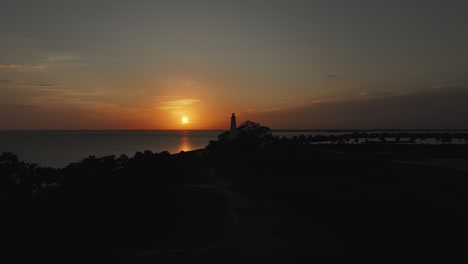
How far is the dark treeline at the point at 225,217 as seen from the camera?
42.1 ft

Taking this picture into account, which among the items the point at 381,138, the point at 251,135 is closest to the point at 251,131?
the point at 251,135

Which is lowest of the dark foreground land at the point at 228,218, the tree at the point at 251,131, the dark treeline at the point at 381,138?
the dark foreground land at the point at 228,218

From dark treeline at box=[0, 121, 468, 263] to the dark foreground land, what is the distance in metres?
0.05

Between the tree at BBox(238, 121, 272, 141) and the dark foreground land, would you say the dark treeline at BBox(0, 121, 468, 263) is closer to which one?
the dark foreground land

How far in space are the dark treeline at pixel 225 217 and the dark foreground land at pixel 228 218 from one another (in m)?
0.05

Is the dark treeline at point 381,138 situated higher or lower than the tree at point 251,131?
lower

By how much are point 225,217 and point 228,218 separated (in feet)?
0.78

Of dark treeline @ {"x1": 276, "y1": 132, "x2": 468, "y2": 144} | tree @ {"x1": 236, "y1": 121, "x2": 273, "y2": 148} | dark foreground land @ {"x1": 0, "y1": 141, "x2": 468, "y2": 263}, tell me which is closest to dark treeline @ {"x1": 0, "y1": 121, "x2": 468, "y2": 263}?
dark foreground land @ {"x1": 0, "y1": 141, "x2": 468, "y2": 263}

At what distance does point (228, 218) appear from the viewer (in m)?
17.6

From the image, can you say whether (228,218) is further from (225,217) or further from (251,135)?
(251,135)

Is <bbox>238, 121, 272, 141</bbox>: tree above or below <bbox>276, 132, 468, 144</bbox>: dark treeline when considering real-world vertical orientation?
above

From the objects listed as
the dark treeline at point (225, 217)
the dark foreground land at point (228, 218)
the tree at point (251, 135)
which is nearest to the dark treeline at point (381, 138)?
the tree at point (251, 135)

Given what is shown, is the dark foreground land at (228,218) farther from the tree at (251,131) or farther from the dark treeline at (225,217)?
the tree at (251,131)

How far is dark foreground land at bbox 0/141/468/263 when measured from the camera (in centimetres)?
1275
